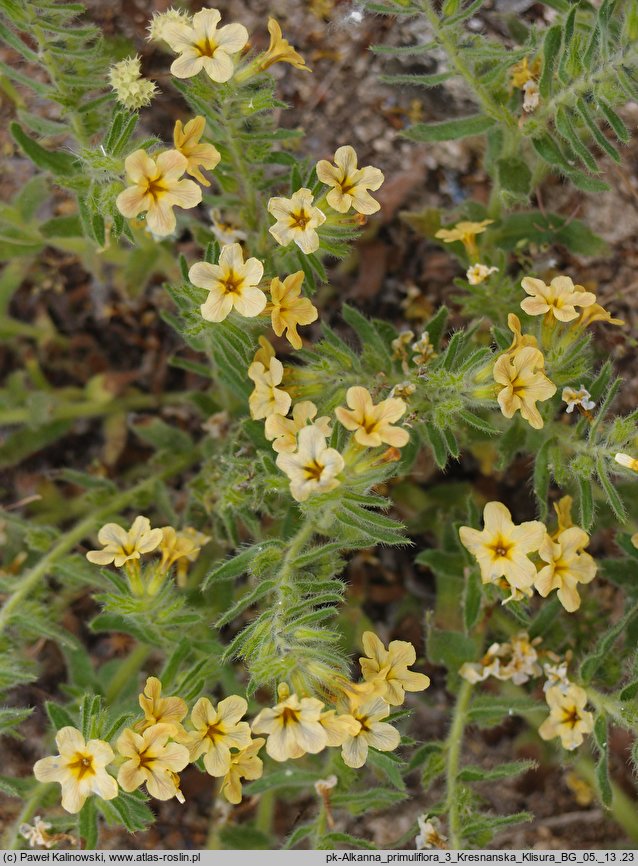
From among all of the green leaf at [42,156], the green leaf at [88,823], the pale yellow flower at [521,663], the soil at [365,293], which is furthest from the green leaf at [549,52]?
the green leaf at [88,823]

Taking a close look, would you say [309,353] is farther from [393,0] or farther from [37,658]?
[37,658]

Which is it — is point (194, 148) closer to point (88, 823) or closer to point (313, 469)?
point (313, 469)

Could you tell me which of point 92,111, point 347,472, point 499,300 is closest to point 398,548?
point 499,300

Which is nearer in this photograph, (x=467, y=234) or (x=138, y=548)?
(x=138, y=548)

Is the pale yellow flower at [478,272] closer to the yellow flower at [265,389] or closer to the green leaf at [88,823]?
the yellow flower at [265,389]

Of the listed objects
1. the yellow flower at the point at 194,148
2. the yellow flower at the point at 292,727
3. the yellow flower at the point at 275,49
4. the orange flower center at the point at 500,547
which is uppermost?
the yellow flower at the point at 275,49

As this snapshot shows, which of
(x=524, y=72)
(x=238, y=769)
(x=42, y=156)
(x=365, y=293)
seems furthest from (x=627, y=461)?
(x=42, y=156)
